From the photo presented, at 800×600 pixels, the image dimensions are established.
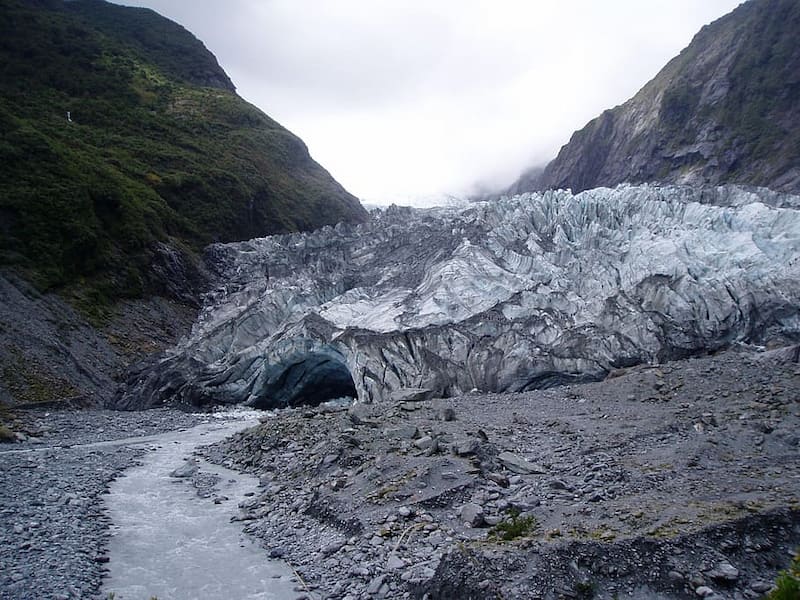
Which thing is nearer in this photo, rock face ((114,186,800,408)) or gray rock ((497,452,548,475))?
gray rock ((497,452,548,475))

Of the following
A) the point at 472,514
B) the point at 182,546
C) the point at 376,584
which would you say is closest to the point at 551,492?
the point at 472,514

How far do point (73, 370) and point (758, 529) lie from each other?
2342 centimetres

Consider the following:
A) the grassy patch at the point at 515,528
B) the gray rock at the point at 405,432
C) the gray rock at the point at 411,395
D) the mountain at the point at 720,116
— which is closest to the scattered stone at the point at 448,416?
the gray rock at the point at 405,432

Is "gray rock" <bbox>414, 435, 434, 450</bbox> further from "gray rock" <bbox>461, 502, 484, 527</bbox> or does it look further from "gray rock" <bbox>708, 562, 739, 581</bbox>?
"gray rock" <bbox>708, 562, 739, 581</bbox>

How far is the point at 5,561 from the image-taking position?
701 cm

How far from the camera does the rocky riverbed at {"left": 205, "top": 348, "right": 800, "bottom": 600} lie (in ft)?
18.2

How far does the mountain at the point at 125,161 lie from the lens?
29.7 meters

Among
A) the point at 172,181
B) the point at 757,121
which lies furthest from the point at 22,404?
the point at 757,121

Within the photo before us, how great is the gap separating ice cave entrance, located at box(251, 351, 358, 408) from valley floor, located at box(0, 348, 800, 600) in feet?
24.1

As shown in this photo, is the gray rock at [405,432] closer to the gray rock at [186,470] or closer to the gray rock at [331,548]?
the gray rock at [331,548]

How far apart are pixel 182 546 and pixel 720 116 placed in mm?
78155

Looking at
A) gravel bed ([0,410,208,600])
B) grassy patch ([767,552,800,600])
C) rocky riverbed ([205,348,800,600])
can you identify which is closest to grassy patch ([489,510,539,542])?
rocky riverbed ([205,348,800,600])

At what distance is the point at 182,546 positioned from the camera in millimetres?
8320

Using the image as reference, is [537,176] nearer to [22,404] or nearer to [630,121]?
[630,121]
